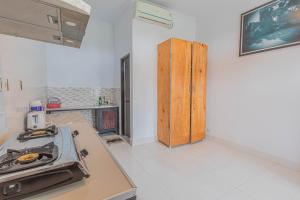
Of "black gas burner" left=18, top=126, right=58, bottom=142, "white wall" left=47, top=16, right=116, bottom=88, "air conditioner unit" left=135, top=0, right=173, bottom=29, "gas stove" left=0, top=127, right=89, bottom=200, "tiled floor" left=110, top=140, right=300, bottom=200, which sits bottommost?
"tiled floor" left=110, top=140, right=300, bottom=200

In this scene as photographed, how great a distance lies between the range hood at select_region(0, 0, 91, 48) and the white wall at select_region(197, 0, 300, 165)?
2665 mm

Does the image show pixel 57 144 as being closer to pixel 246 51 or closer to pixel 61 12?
pixel 61 12

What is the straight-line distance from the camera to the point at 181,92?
9.44ft

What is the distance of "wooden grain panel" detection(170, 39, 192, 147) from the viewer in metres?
2.77

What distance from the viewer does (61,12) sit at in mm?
604

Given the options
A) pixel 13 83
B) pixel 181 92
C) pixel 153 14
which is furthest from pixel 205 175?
pixel 153 14

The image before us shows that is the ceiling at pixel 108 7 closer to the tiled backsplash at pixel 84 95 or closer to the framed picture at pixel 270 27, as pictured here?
the tiled backsplash at pixel 84 95

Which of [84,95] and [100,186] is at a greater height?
[84,95]

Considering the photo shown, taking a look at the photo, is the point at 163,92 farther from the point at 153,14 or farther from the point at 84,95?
the point at 84,95

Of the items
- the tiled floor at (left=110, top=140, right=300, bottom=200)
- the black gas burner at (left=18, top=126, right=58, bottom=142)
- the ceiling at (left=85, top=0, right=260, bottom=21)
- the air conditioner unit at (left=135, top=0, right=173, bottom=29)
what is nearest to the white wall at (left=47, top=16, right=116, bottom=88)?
the ceiling at (left=85, top=0, right=260, bottom=21)

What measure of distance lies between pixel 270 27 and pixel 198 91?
1.48 metres

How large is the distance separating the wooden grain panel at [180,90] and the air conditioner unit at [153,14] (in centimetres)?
59

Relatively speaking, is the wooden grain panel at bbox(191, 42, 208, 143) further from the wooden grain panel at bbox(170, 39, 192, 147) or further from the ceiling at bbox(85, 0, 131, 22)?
the ceiling at bbox(85, 0, 131, 22)

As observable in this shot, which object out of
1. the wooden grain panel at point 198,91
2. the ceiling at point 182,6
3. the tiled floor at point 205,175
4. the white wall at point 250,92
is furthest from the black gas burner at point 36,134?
the white wall at point 250,92
